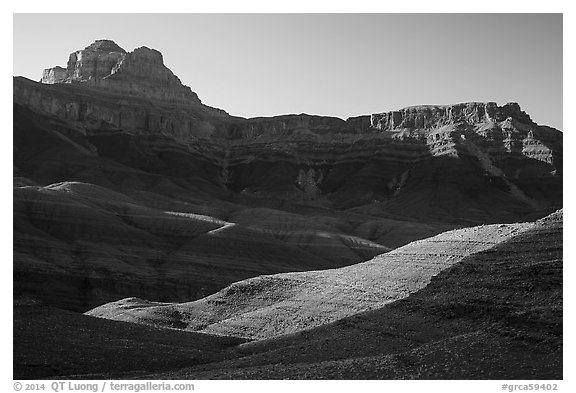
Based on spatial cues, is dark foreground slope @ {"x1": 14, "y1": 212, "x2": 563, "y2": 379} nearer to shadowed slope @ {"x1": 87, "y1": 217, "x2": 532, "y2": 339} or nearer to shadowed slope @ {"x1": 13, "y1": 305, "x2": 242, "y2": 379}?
shadowed slope @ {"x1": 13, "y1": 305, "x2": 242, "y2": 379}

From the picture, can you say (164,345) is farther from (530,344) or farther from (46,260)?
(46,260)

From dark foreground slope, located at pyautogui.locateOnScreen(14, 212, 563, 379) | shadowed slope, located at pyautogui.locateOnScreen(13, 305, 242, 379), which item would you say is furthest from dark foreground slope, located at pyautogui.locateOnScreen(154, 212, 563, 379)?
shadowed slope, located at pyautogui.locateOnScreen(13, 305, 242, 379)

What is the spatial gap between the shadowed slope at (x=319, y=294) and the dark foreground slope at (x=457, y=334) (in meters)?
3.40

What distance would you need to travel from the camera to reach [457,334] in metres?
42.8

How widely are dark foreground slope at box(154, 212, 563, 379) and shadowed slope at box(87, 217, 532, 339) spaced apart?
11.2 ft

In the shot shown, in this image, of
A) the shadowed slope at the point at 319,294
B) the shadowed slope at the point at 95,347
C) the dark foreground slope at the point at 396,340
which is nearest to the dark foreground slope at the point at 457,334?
the dark foreground slope at the point at 396,340

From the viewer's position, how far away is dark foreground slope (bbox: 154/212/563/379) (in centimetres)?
3562

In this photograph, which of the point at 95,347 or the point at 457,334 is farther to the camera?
the point at 95,347

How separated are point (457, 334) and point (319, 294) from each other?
1819 centimetres

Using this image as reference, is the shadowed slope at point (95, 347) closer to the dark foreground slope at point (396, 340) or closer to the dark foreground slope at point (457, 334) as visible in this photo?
the dark foreground slope at point (396, 340)

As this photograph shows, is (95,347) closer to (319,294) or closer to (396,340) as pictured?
(396,340)

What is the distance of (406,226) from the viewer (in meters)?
165

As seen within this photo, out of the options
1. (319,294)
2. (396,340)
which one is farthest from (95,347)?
(319,294)
